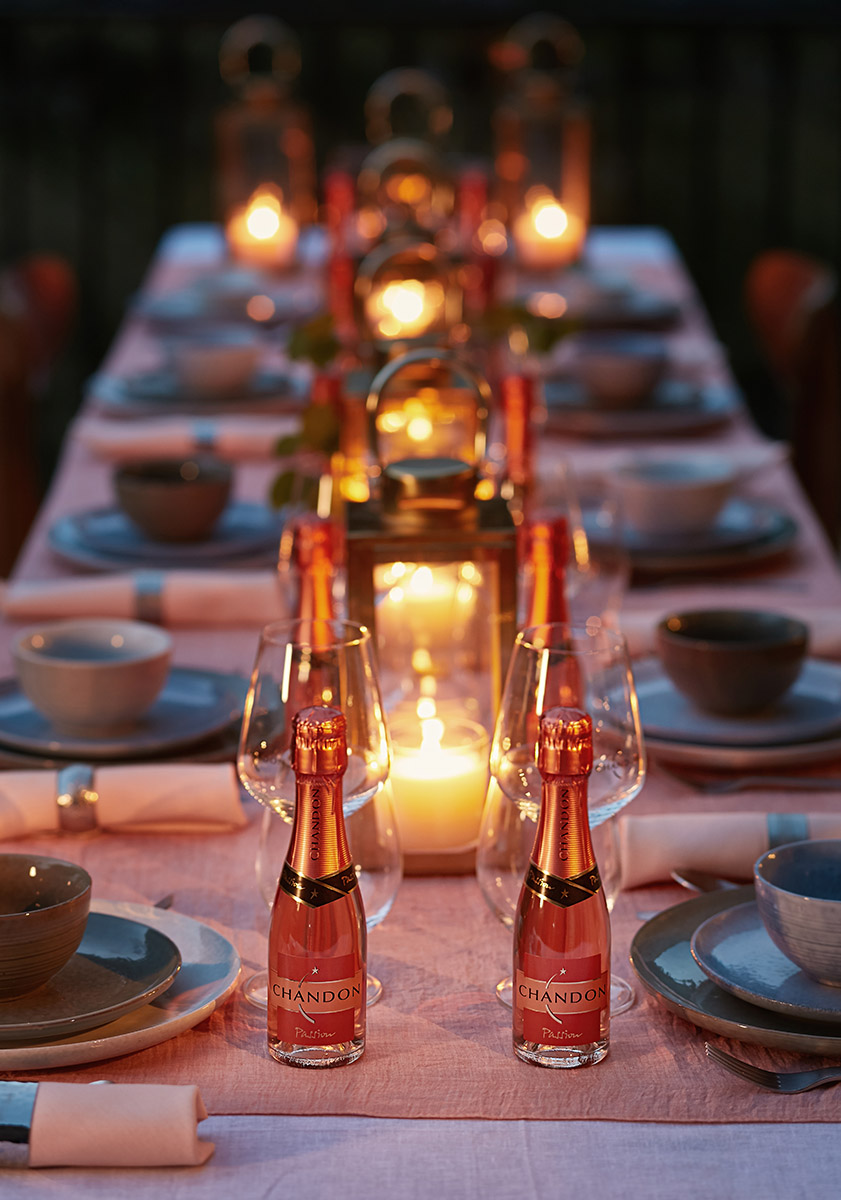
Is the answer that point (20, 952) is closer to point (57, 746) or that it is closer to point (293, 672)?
point (293, 672)

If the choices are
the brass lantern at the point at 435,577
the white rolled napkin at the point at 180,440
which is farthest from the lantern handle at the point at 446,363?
the white rolled napkin at the point at 180,440

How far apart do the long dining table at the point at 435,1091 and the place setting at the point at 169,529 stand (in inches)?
28.6

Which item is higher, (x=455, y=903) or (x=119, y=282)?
(x=119, y=282)

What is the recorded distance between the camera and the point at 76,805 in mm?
1316

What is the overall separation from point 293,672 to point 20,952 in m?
0.23

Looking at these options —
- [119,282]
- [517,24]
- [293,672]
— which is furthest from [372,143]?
[293,672]

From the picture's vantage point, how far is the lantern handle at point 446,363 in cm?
139

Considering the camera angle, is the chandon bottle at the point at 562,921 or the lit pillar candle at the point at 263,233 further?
the lit pillar candle at the point at 263,233

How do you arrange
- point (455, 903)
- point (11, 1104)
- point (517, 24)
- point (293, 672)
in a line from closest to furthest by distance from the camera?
point (11, 1104)
point (293, 672)
point (455, 903)
point (517, 24)

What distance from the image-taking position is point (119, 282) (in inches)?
219

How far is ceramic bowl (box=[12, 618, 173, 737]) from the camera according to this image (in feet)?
4.74

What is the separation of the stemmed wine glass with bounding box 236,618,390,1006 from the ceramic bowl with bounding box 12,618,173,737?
0.37 meters

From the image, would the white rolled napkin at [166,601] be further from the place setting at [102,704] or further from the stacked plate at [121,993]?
the stacked plate at [121,993]

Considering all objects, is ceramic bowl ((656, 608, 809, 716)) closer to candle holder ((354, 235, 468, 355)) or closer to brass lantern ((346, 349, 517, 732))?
brass lantern ((346, 349, 517, 732))
